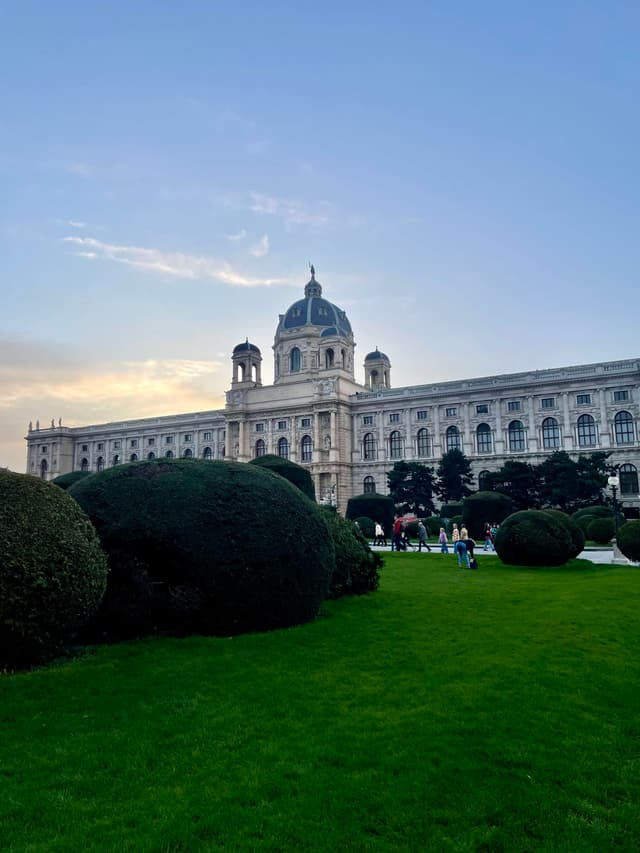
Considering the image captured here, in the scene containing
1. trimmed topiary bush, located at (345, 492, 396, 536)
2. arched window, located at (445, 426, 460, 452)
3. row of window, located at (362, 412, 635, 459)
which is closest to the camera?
trimmed topiary bush, located at (345, 492, 396, 536)

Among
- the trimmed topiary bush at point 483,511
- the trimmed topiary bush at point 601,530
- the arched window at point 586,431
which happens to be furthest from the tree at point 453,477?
the trimmed topiary bush at point 601,530

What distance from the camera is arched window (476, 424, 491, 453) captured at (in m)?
62.8

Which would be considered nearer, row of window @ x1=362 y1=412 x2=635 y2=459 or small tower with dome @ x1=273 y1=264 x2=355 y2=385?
row of window @ x1=362 y1=412 x2=635 y2=459

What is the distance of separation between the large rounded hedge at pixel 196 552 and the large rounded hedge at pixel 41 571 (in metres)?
1.19

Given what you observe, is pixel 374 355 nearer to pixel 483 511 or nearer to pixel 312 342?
pixel 312 342

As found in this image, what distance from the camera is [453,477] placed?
57.0 metres

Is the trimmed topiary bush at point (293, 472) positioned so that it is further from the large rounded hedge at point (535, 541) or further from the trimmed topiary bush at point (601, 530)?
the trimmed topiary bush at point (601, 530)

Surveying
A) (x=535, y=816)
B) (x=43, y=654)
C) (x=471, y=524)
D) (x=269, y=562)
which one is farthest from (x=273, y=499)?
(x=471, y=524)

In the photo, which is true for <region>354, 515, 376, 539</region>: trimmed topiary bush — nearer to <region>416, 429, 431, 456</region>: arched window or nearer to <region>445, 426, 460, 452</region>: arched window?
<region>445, 426, 460, 452</region>: arched window

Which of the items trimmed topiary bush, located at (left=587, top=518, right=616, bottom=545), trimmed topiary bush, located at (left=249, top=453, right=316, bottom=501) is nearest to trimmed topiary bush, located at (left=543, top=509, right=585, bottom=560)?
trimmed topiary bush, located at (left=249, top=453, right=316, bottom=501)

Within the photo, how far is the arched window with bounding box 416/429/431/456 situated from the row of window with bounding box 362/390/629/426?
1.48 metres

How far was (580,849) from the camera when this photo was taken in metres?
3.83

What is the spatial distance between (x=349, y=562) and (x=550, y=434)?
51838mm

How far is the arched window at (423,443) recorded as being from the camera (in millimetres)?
66125
